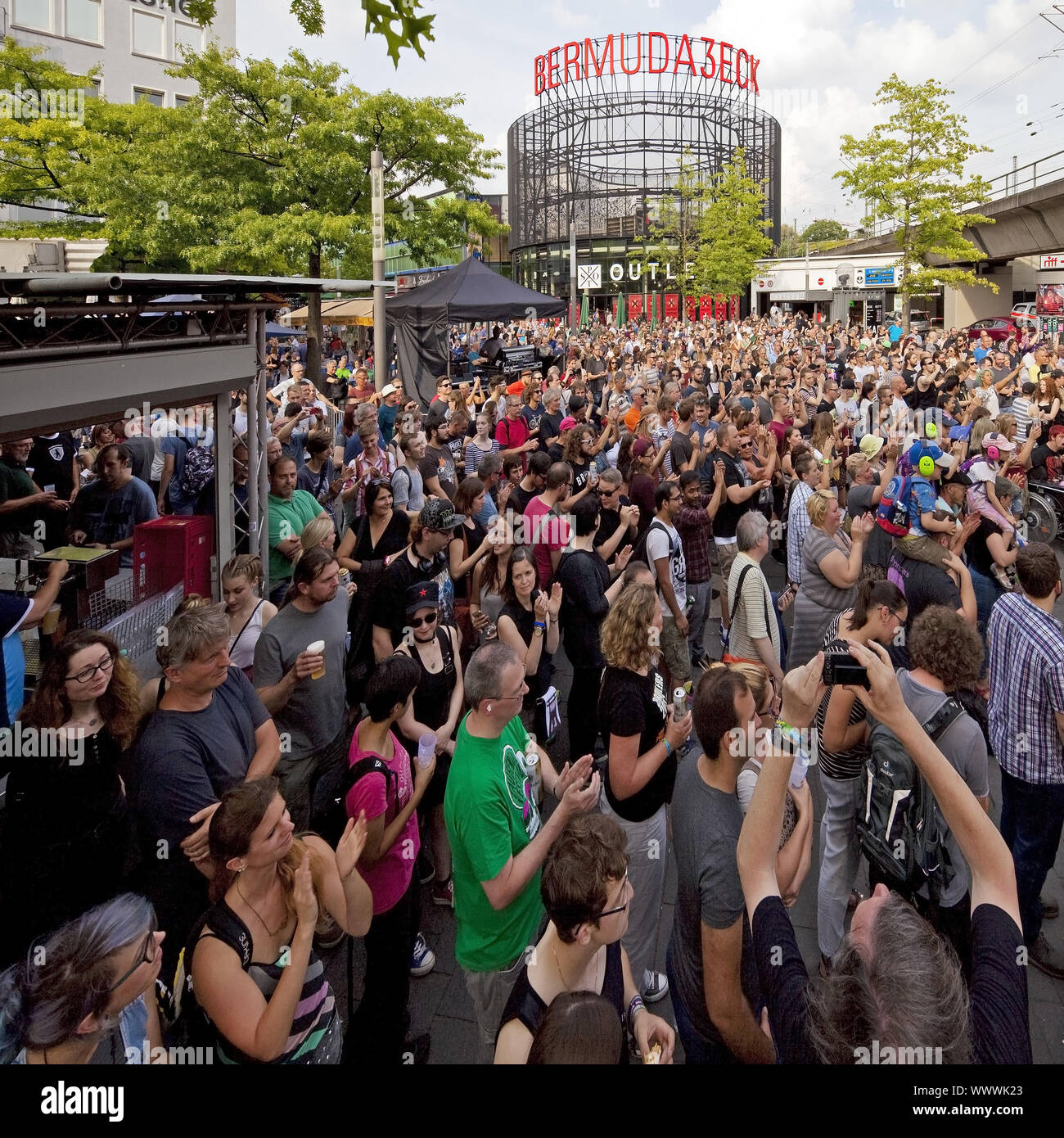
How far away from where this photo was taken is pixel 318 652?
4.10m

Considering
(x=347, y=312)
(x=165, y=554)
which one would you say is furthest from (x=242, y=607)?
→ (x=347, y=312)

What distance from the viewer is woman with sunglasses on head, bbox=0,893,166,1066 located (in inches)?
80.6

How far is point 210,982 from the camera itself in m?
2.29

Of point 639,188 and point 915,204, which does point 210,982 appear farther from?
point 639,188

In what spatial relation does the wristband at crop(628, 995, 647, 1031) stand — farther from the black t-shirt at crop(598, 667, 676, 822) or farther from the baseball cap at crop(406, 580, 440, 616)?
the baseball cap at crop(406, 580, 440, 616)

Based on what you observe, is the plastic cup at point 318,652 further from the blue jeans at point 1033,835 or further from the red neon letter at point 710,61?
the red neon letter at point 710,61

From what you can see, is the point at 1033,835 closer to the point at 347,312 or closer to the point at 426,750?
the point at 426,750

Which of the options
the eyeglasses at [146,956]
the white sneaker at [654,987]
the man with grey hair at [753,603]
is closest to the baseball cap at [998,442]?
the man with grey hair at [753,603]

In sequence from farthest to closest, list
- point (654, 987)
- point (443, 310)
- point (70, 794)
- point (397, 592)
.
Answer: point (443, 310)
point (397, 592)
point (654, 987)
point (70, 794)

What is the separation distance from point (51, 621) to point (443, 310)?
41.6 ft

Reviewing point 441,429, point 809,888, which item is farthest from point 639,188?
point 809,888

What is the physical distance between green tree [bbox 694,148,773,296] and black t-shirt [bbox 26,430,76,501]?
1614 inches

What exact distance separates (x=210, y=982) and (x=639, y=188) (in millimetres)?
76378

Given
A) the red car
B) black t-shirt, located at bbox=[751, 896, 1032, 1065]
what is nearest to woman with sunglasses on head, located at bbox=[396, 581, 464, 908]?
black t-shirt, located at bbox=[751, 896, 1032, 1065]
